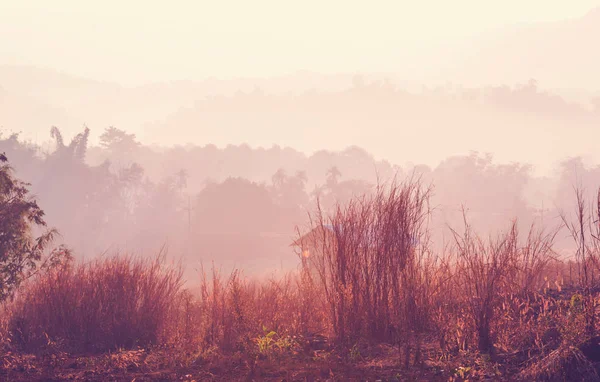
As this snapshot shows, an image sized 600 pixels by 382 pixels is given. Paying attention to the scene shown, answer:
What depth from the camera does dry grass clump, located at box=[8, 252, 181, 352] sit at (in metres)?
6.68

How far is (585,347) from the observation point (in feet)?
13.2

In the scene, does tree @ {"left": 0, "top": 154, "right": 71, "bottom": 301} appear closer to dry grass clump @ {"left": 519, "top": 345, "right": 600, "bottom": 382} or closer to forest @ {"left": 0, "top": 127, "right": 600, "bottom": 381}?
forest @ {"left": 0, "top": 127, "right": 600, "bottom": 381}

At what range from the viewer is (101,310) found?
6754 millimetres

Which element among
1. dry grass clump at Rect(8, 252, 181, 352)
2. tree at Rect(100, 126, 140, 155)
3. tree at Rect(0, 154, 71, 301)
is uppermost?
tree at Rect(100, 126, 140, 155)

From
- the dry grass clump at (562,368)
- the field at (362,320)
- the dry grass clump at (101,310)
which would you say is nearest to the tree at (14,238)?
the dry grass clump at (101,310)

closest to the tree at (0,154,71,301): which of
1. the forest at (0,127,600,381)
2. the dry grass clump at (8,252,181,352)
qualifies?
the forest at (0,127,600,381)

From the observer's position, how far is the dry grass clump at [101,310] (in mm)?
6680

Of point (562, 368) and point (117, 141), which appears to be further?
point (117, 141)

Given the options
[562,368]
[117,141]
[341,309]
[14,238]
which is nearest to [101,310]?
[341,309]

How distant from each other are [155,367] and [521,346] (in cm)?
392

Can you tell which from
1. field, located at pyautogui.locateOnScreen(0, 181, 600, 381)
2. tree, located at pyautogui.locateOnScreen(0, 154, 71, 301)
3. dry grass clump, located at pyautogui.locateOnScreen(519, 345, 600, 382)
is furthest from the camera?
tree, located at pyautogui.locateOnScreen(0, 154, 71, 301)

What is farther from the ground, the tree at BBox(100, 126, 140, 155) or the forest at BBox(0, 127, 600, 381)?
the tree at BBox(100, 126, 140, 155)

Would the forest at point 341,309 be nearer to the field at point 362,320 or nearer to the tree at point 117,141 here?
the field at point 362,320

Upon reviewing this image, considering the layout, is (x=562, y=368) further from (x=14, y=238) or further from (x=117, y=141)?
(x=117, y=141)
